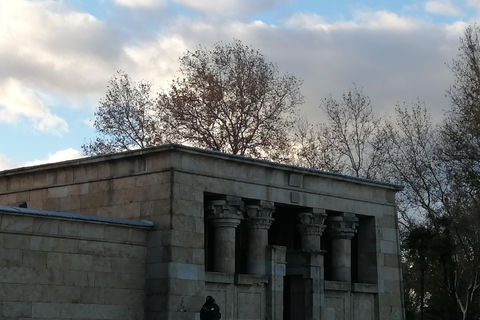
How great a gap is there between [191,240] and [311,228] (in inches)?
196

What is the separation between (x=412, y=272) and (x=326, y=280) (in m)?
23.7

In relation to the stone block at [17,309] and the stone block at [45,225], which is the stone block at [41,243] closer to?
the stone block at [45,225]

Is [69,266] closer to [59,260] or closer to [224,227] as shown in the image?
[59,260]

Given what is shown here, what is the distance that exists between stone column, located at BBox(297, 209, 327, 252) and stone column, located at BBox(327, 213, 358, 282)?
97 cm


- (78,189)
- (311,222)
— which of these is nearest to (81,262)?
(78,189)

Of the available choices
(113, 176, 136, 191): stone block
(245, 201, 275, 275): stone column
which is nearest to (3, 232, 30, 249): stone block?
(113, 176, 136, 191): stone block

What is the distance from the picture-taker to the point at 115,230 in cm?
2391

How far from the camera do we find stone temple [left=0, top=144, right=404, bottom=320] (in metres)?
22.5

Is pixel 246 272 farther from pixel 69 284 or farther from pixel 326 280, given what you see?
pixel 69 284

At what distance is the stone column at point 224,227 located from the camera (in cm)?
2588

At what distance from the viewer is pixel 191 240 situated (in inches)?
971

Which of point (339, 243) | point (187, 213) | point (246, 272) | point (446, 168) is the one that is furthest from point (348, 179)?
point (446, 168)

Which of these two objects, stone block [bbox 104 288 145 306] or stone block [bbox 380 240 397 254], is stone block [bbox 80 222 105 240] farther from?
stone block [bbox 380 240 397 254]

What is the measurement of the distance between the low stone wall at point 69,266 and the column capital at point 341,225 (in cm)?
712
